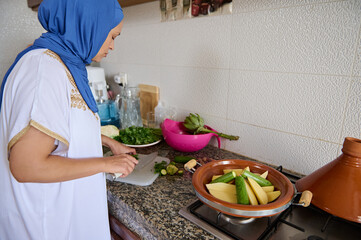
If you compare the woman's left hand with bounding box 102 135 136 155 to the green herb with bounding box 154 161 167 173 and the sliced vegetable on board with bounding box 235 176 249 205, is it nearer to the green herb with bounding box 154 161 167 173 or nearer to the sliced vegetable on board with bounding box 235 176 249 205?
the green herb with bounding box 154 161 167 173

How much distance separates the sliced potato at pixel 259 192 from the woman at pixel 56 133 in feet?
1.25

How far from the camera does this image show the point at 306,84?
0.89 m

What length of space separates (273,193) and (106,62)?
1.62 metres

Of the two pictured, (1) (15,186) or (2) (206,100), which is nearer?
(1) (15,186)

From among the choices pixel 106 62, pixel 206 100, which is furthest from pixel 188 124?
pixel 106 62

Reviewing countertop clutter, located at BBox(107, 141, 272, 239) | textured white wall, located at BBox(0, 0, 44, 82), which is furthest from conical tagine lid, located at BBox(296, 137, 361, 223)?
textured white wall, located at BBox(0, 0, 44, 82)

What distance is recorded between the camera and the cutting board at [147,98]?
4.96 feet

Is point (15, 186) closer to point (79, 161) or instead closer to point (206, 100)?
point (79, 161)

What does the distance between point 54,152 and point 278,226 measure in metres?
0.68

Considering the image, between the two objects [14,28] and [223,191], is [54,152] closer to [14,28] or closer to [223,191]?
[223,191]

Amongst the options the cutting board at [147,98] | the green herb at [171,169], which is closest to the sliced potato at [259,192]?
the green herb at [171,169]

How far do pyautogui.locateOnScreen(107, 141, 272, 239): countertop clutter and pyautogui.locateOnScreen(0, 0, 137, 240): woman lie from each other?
0.28ft

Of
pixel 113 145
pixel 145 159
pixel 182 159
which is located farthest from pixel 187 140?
pixel 113 145

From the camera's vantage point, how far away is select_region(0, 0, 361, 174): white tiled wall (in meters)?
0.80
